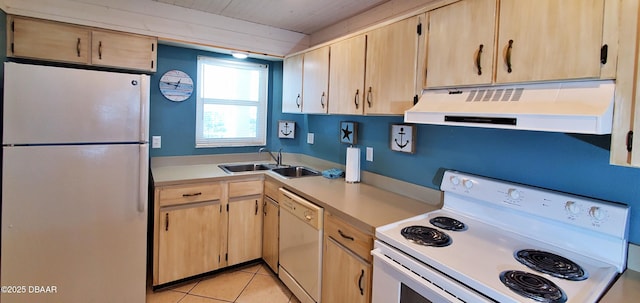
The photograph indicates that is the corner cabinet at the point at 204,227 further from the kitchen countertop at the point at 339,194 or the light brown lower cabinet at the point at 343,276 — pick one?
the light brown lower cabinet at the point at 343,276

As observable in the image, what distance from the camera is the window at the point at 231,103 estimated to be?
10.1ft

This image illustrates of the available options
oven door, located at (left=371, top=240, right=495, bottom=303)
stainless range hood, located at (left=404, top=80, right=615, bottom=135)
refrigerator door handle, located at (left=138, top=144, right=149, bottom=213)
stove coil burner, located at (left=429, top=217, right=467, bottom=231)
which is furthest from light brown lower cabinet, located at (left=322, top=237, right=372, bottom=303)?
refrigerator door handle, located at (left=138, top=144, right=149, bottom=213)

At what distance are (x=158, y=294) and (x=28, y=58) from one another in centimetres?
193

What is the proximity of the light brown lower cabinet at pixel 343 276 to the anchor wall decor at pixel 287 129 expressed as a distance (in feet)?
5.51

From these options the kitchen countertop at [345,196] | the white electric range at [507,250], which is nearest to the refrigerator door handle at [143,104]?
the kitchen countertop at [345,196]

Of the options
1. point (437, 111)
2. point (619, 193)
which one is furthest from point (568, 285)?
point (437, 111)

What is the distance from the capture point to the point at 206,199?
2.53 meters

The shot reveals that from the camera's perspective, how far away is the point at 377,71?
1970 mm

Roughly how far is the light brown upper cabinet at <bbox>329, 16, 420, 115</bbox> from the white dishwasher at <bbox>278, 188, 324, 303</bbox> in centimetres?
77

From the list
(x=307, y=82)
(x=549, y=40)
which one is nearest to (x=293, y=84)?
(x=307, y=82)

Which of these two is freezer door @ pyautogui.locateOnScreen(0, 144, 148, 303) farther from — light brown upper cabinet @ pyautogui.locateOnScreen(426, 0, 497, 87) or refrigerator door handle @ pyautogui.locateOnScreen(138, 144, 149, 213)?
light brown upper cabinet @ pyautogui.locateOnScreen(426, 0, 497, 87)

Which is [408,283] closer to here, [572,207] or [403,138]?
[572,207]

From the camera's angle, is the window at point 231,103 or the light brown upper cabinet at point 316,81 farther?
the window at point 231,103

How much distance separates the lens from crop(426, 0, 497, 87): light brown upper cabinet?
1.39m
